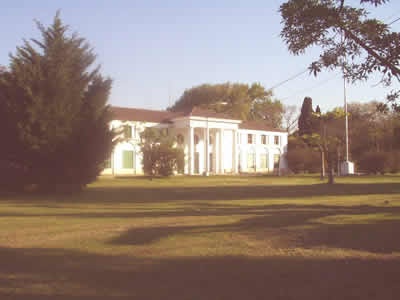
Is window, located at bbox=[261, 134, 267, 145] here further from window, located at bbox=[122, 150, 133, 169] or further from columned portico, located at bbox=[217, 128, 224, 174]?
window, located at bbox=[122, 150, 133, 169]

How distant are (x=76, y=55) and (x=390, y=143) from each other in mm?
39916

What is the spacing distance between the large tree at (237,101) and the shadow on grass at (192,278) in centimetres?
6720

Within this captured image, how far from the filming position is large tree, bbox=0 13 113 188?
20.2m

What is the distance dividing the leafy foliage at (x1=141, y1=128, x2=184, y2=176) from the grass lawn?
26.2 m

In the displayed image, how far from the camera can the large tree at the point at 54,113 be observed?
2017 cm

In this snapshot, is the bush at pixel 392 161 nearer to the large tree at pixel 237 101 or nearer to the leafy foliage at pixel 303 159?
the leafy foliage at pixel 303 159

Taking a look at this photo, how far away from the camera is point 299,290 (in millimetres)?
5703

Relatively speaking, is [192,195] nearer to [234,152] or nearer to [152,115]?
[152,115]

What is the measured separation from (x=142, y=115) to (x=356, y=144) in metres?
27.3

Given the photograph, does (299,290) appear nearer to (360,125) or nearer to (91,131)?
(91,131)

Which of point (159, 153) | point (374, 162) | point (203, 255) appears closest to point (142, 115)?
point (159, 153)

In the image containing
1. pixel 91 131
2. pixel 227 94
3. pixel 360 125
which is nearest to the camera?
pixel 91 131

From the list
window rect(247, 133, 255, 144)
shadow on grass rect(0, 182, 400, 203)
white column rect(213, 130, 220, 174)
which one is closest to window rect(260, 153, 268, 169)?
window rect(247, 133, 255, 144)

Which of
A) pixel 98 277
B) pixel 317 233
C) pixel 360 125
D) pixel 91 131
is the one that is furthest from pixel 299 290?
pixel 360 125
